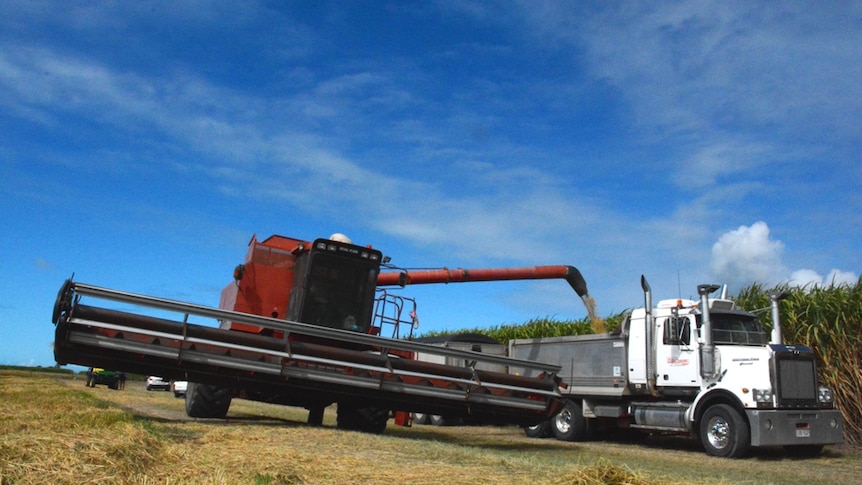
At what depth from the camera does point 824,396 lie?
13.0 meters

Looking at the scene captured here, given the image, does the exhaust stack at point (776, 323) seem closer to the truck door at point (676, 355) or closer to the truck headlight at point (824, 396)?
the truck headlight at point (824, 396)

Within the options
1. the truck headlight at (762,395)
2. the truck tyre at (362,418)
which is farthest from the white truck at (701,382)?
the truck tyre at (362,418)

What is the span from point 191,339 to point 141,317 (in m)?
0.72

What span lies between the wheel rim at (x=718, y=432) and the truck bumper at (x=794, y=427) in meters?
0.50

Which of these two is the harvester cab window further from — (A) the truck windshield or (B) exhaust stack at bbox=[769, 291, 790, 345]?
(B) exhaust stack at bbox=[769, 291, 790, 345]

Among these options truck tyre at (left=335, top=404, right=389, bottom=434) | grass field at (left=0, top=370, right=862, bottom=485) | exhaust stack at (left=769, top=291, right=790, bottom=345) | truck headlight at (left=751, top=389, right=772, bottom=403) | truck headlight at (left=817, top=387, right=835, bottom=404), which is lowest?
grass field at (left=0, top=370, right=862, bottom=485)

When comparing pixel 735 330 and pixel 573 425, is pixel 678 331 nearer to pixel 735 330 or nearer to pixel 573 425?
pixel 735 330

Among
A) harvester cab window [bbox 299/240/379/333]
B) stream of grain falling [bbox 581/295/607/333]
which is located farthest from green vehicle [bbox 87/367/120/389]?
harvester cab window [bbox 299/240/379/333]

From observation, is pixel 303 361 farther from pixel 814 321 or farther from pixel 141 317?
pixel 814 321

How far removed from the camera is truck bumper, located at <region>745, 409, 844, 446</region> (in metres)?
11.9

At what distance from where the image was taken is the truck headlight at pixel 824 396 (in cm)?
1294

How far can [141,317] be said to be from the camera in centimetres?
967

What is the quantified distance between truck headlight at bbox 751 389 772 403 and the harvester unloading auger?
3577 millimetres

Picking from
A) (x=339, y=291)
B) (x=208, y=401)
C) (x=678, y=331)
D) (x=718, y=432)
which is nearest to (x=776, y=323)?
(x=678, y=331)
